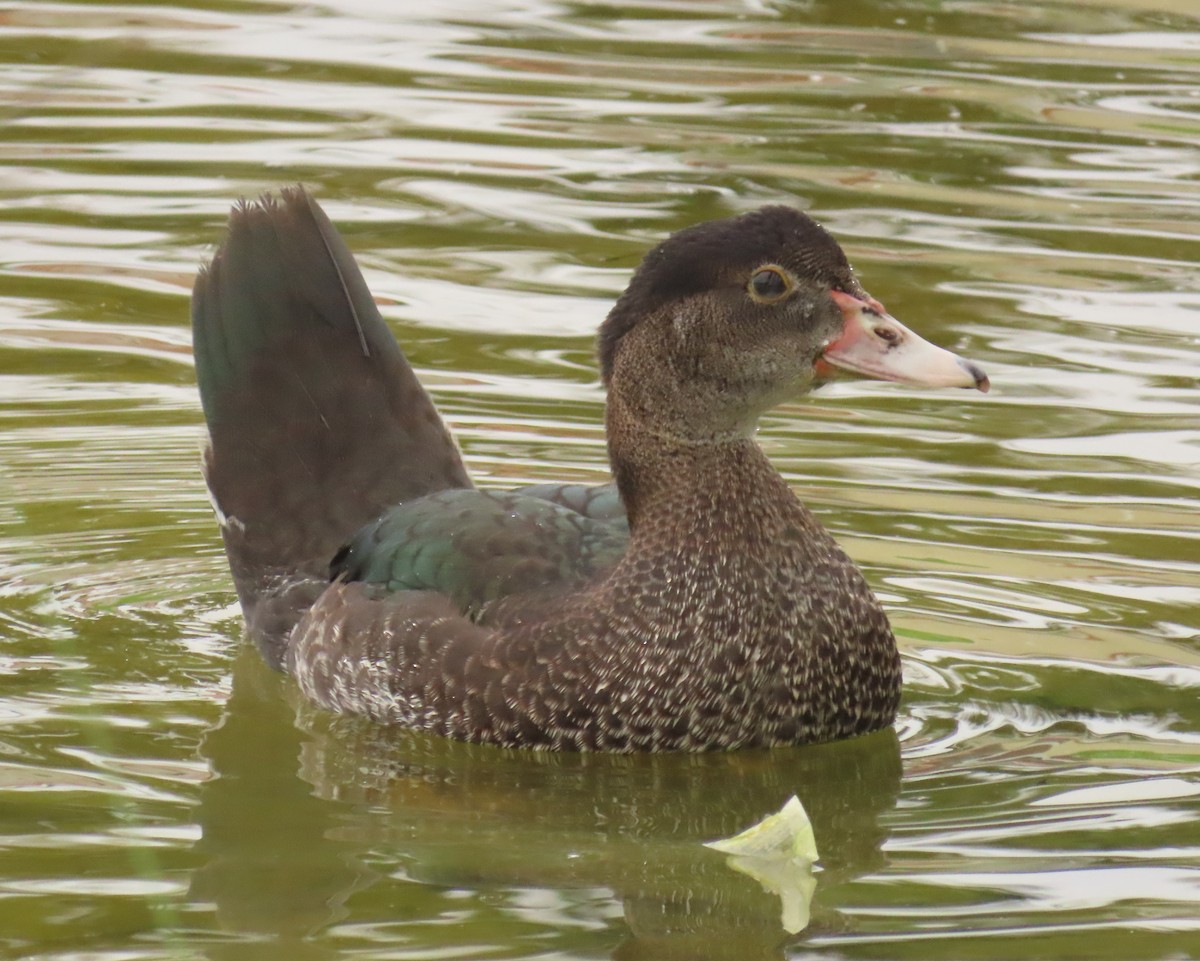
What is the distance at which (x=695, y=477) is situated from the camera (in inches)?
280

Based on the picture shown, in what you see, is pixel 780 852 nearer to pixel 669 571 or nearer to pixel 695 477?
pixel 669 571

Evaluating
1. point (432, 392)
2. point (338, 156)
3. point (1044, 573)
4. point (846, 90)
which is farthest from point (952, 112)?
point (1044, 573)

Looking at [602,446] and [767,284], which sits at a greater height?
[767,284]

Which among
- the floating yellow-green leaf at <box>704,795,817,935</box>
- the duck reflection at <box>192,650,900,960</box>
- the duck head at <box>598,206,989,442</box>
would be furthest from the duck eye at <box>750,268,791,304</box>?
the floating yellow-green leaf at <box>704,795,817,935</box>

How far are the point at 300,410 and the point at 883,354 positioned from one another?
2.19m

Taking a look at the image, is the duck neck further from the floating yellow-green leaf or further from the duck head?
the floating yellow-green leaf

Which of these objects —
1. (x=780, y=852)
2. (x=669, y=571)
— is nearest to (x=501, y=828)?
(x=780, y=852)

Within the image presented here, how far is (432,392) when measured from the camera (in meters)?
10.2

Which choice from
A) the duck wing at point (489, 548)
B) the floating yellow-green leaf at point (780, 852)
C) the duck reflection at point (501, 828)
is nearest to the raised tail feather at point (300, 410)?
the duck wing at point (489, 548)

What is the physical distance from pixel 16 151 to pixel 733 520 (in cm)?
726

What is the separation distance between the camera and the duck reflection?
5680mm

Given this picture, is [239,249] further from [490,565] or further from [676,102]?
[676,102]

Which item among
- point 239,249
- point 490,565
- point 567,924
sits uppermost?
point 239,249

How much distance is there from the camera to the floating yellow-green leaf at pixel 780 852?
596cm
